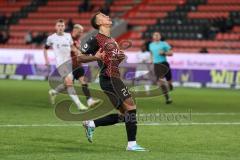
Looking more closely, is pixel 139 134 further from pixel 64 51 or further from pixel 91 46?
pixel 64 51

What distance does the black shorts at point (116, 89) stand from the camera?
32.0 feet

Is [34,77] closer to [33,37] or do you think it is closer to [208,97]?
[33,37]

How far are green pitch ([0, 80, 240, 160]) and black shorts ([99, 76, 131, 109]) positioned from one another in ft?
2.48

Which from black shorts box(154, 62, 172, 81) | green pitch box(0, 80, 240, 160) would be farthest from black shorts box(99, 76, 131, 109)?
black shorts box(154, 62, 172, 81)

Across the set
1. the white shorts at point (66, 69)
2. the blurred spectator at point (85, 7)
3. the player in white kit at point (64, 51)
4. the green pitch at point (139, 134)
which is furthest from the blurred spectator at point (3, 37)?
the white shorts at point (66, 69)

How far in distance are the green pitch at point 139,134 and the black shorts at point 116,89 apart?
76 cm

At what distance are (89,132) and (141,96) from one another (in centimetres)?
1220

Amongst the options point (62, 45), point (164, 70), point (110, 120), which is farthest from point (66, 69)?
point (110, 120)

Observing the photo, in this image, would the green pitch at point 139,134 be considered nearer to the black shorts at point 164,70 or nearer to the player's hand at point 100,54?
the black shorts at point 164,70

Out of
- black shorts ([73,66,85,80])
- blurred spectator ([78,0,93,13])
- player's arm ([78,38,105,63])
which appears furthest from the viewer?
blurred spectator ([78,0,93,13])

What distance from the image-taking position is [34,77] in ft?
107

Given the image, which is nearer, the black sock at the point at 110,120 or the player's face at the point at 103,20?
the player's face at the point at 103,20

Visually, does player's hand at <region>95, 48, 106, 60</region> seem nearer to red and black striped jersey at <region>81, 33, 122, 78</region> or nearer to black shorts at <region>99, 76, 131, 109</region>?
red and black striped jersey at <region>81, 33, 122, 78</region>

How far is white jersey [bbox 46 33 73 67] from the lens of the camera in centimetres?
1708
